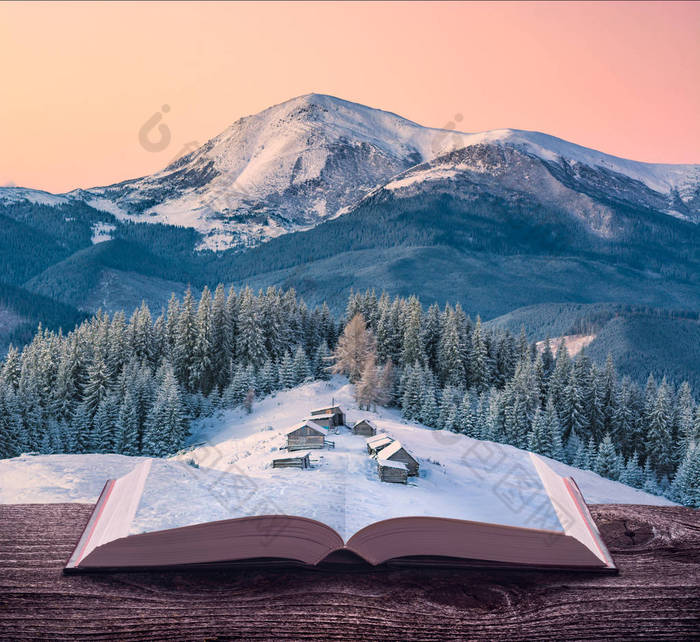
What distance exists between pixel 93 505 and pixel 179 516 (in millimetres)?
6966

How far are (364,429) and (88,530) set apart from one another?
28471 mm

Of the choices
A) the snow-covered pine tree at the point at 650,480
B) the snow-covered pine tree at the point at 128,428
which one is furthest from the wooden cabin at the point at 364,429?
the snow-covered pine tree at the point at 650,480

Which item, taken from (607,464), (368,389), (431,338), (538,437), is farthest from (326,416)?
(431,338)

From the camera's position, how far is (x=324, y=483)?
1468 inches

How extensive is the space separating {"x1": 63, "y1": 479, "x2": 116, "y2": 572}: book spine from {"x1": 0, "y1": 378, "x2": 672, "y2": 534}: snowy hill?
2330 millimetres

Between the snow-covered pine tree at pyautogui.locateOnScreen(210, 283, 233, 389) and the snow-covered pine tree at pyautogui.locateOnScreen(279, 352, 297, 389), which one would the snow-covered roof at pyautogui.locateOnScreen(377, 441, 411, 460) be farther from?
the snow-covered pine tree at pyautogui.locateOnScreen(210, 283, 233, 389)

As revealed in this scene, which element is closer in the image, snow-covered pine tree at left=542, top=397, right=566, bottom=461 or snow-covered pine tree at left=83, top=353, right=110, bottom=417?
snow-covered pine tree at left=83, top=353, right=110, bottom=417

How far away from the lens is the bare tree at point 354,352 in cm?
7825

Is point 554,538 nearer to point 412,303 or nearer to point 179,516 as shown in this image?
point 179,516

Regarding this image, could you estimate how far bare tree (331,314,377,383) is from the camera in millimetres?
78250

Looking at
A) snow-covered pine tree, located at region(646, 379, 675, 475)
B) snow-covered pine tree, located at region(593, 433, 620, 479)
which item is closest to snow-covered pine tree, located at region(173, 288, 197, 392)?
snow-covered pine tree, located at region(593, 433, 620, 479)

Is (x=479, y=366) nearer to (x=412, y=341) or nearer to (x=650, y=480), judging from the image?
(x=412, y=341)

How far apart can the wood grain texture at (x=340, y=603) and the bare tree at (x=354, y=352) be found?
5015cm

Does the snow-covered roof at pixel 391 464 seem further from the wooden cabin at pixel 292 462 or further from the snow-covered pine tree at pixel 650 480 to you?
the snow-covered pine tree at pixel 650 480
